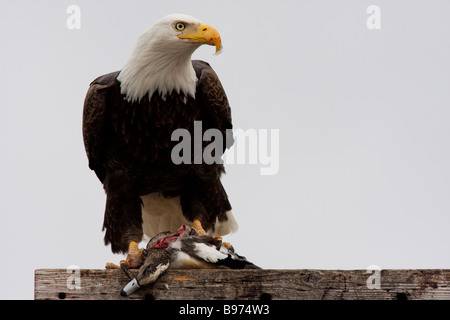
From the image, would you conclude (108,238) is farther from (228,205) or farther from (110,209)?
(228,205)

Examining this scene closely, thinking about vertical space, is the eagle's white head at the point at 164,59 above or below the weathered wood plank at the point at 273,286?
above

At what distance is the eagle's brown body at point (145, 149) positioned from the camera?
5844 mm

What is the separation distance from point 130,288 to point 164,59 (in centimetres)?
230

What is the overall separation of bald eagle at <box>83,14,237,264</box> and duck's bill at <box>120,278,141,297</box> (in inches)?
73.8

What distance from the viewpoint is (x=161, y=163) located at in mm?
5973

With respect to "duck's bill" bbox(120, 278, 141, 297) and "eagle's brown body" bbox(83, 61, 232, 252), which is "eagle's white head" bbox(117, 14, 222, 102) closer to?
"eagle's brown body" bbox(83, 61, 232, 252)

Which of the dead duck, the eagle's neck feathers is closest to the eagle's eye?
the eagle's neck feathers

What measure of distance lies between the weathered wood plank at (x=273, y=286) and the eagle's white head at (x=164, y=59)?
218cm

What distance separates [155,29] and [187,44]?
11.4 inches

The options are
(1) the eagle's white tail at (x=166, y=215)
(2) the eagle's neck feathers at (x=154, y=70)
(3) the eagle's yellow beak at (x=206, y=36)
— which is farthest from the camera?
(1) the eagle's white tail at (x=166, y=215)

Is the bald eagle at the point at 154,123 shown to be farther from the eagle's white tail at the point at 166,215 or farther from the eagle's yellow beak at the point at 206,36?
the eagle's white tail at the point at 166,215

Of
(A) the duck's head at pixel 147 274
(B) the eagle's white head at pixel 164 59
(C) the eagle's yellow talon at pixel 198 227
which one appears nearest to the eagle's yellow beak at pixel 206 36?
(B) the eagle's white head at pixel 164 59

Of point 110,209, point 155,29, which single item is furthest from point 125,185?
point 155,29

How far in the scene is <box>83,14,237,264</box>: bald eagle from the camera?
18.7 ft
